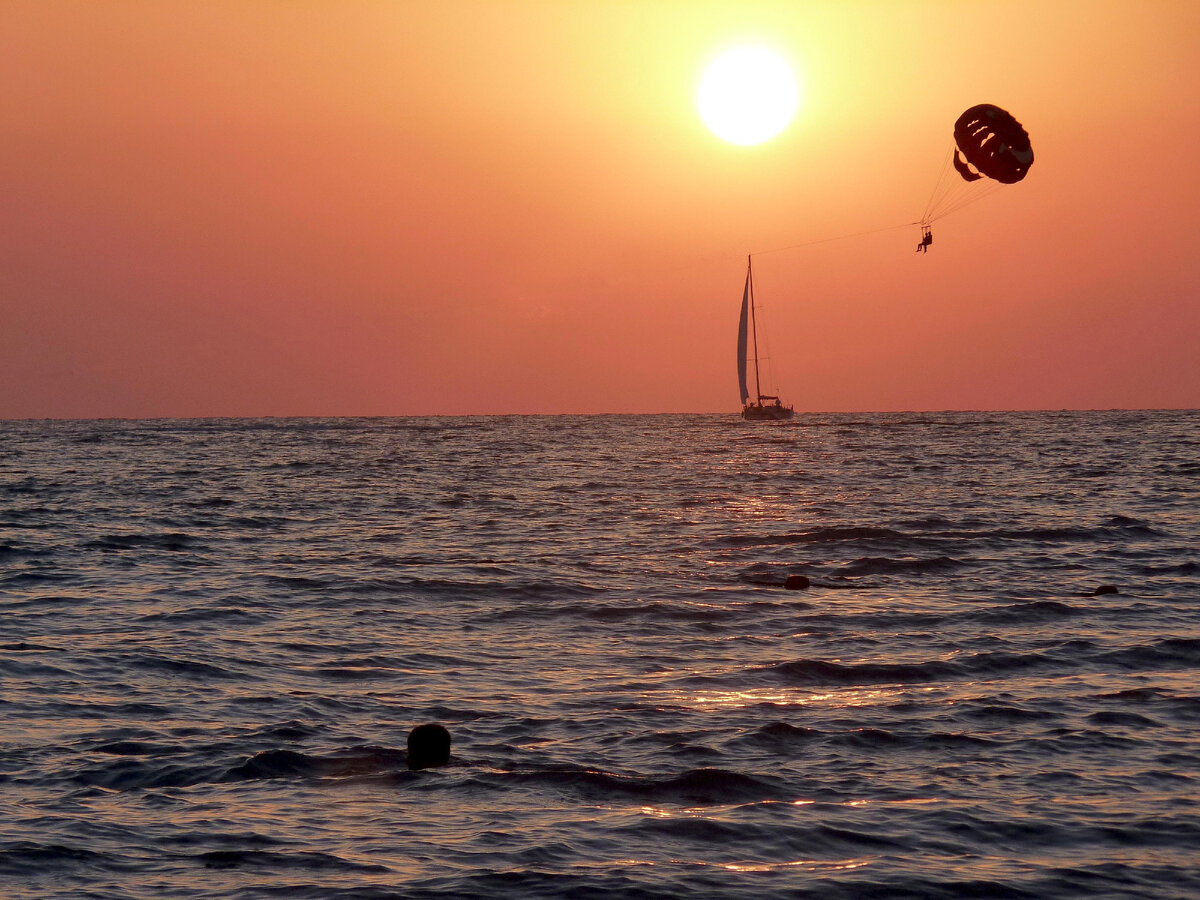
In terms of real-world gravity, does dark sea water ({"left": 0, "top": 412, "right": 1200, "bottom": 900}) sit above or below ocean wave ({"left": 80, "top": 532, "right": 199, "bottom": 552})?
below

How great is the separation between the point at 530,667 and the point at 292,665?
3647mm

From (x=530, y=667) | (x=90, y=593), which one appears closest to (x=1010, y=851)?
(x=530, y=667)

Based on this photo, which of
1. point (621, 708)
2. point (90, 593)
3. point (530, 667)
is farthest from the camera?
point (90, 593)

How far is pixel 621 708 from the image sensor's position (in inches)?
659

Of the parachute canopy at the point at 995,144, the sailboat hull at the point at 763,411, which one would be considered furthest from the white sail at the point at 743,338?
the parachute canopy at the point at 995,144

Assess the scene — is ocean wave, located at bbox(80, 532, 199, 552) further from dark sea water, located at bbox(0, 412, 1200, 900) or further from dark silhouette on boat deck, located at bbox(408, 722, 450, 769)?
dark silhouette on boat deck, located at bbox(408, 722, 450, 769)

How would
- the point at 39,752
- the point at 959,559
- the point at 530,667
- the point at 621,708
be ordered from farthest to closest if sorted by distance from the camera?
the point at 959,559
the point at 530,667
the point at 621,708
the point at 39,752

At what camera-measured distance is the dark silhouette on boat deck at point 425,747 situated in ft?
46.0

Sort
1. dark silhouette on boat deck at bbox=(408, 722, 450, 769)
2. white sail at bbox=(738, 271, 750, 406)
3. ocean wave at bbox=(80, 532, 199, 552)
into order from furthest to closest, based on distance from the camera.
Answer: white sail at bbox=(738, 271, 750, 406) → ocean wave at bbox=(80, 532, 199, 552) → dark silhouette on boat deck at bbox=(408, 722, 450, 769)

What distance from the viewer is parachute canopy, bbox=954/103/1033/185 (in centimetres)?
4306

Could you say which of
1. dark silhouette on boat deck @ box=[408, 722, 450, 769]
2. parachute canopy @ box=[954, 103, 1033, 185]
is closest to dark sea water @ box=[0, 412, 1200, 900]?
dark silhouette on boat deck @ box=[408, 722, 450, 769]

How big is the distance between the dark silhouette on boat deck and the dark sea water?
0.56 ft

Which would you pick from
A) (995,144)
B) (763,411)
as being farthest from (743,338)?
(995,144)

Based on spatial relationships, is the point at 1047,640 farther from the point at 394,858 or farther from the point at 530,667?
the point at 394,858
